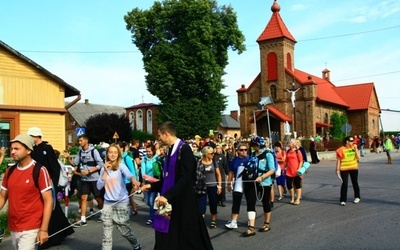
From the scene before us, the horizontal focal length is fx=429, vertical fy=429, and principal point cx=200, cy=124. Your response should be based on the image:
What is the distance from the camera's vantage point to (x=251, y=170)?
8.29 metres

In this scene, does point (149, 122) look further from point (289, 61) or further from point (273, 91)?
point (289, 61)

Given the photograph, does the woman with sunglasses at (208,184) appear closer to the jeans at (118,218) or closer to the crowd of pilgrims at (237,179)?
the crowd of pilgrims at (237,179)

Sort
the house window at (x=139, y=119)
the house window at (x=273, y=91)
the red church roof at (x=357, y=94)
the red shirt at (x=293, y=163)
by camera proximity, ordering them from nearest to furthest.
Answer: the red shirt at (x=293, y=163) < the house window at (x=273, y=91) < the red church roof at (x=357, y=94) < the house window at (x=139, y=119)

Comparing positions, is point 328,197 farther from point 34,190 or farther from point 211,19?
point 211,19

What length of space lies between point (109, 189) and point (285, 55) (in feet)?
147

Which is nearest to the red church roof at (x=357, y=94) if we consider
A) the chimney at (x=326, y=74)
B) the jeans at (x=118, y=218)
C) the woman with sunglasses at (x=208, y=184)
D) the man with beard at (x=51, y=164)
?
the chimney at (x=326, y=74)

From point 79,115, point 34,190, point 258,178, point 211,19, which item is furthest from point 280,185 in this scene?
point 79,115

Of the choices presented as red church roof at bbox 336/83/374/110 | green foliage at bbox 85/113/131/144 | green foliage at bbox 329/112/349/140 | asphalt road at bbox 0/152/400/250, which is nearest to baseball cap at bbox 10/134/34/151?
asphalt road at bbox 0/152/400/250

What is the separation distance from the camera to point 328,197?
1247cm

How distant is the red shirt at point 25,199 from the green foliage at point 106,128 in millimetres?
44261

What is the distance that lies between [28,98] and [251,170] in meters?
14.6

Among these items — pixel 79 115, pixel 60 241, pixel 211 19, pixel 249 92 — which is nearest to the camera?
pixel 60 241

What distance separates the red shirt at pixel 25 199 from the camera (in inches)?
177

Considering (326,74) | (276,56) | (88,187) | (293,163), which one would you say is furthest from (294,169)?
(326,74)
